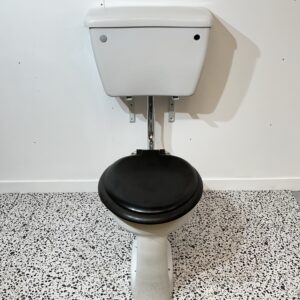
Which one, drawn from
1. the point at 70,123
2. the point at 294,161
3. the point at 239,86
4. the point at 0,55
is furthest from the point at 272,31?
the point at 0,55

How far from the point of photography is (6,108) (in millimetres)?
1386

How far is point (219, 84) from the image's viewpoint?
133cm

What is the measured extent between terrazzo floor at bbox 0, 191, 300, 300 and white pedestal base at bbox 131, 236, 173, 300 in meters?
0.06

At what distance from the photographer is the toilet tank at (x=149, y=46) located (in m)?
1.05

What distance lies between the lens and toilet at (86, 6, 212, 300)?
91cm

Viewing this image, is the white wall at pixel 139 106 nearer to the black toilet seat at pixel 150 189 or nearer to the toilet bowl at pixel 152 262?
the black toilet seat at pixel 150 189

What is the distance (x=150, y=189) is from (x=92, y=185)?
0.73 meters

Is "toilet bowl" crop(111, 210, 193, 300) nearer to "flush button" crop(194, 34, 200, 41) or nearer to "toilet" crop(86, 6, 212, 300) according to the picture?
"toilet" crop(86, 6, 212, 300)

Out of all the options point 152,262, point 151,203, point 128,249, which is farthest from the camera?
point 128,249

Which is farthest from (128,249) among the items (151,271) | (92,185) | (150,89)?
(150,89)

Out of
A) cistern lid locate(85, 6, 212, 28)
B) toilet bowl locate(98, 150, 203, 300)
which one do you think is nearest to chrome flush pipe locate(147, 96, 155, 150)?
toilet bowl locate(98, 150, 203, 300)

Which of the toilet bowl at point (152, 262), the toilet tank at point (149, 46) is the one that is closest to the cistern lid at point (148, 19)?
the toilet tank at point (149, 46)

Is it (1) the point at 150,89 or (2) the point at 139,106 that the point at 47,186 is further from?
(1) the point at 150,89

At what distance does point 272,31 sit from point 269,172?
700mm
